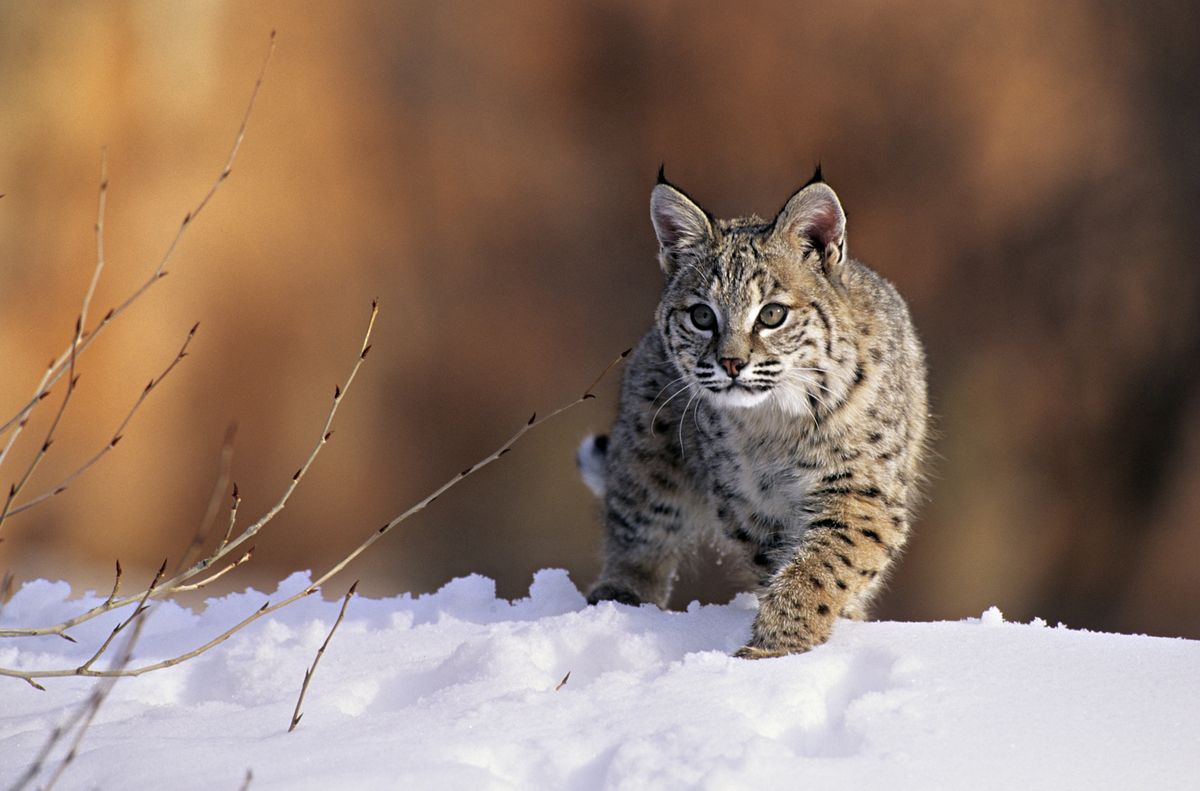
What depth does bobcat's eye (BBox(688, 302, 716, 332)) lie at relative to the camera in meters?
3.97

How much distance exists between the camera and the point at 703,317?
399 centimetres

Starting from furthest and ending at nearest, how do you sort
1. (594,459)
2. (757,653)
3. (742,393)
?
(594,459), (742,393), (757,653)

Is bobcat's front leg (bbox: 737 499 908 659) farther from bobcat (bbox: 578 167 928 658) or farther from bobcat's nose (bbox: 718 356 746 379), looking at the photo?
bobcat's nose (bbox: 718 356 746 379)

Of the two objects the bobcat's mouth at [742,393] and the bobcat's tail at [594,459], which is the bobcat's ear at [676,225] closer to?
the bobcat's mouth at [742,393]

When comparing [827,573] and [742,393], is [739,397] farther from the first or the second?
[827,573]

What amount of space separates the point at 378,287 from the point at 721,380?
6290 millimetres

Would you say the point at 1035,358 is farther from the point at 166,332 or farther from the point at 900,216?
the point at 166,332

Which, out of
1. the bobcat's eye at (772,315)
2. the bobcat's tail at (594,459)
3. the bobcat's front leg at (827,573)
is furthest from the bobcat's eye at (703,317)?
the bobcat's tail at (594,459)

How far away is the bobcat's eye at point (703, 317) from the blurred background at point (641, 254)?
5.76 metres

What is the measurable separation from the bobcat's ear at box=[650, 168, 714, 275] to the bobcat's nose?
1.92ft

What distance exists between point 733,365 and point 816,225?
0.63 m

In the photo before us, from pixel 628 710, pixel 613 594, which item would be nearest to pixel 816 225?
pixel 613 594

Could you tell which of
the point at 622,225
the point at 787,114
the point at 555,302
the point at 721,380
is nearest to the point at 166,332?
the point at 555,302

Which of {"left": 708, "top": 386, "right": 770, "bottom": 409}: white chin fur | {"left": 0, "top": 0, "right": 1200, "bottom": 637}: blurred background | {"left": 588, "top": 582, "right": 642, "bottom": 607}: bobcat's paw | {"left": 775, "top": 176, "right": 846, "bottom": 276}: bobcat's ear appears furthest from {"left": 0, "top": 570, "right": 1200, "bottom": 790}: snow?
{"left": 0, "top": 0, "right": 1200, "bottom": 637}: blurred background
